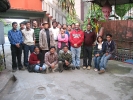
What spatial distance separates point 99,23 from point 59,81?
17.6ft

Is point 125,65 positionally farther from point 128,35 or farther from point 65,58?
point 65,58

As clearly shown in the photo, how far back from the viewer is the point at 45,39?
23.1 ft

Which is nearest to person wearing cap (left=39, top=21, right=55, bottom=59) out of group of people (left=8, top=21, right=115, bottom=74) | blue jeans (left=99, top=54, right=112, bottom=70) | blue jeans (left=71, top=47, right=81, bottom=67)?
group of people (left=8, top=21, right=115, bottom=74)

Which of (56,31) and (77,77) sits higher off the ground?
(56,31)

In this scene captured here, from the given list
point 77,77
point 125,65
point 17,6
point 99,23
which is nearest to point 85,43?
point 77,77

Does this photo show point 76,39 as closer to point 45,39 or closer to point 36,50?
point 45,39

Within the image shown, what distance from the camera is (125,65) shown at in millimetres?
8250

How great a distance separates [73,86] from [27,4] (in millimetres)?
7842

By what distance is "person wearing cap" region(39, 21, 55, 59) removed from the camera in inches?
277

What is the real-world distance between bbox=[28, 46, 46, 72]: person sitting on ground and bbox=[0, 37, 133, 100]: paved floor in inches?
12.8

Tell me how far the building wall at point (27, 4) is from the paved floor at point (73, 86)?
5.97 meters

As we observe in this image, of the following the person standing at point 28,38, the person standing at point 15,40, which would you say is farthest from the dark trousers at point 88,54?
the person standing at point 15,40

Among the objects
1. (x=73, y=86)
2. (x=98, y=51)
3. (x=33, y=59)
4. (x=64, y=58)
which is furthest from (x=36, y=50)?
(x=98, y=51)

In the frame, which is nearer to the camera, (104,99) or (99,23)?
(104,99)
